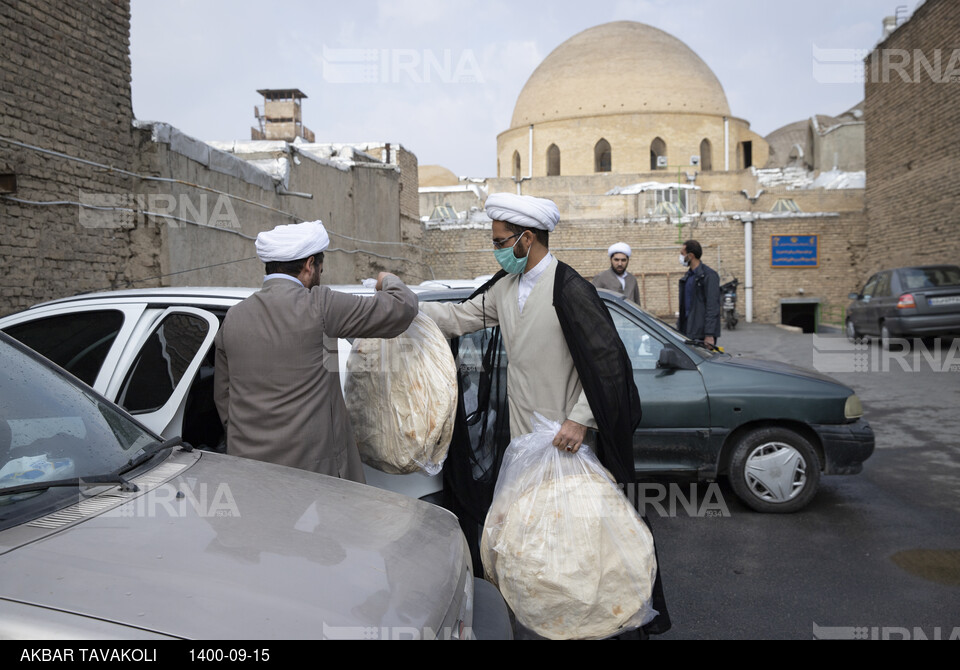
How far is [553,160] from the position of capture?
42.7 metres

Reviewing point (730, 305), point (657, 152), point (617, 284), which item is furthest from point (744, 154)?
point (617, 284)

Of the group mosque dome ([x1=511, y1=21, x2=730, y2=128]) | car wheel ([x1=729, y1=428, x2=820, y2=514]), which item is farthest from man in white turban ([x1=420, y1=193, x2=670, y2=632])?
mosque dome ([x1=511, y1=21, x2=730, y2=128])

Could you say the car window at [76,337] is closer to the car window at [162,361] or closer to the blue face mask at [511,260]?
the car window at [162,361]

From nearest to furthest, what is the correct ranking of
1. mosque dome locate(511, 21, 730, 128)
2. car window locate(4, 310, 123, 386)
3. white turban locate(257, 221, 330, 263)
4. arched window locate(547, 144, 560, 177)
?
white turban locate(257, 221, 330, 263) → car window locate(4, 310, 123, 386) → mosque dome locate(511, 21, 730, 128) → arched window locate(547, 144, 560, 177)

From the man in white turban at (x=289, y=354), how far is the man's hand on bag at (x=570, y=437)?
74 cm

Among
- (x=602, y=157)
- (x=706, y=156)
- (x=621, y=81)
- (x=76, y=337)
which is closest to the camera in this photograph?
(x=76, y=337)

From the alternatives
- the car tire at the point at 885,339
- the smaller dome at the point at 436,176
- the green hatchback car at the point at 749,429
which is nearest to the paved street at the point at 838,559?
Answer: the green hatchback car at the point at 749,429

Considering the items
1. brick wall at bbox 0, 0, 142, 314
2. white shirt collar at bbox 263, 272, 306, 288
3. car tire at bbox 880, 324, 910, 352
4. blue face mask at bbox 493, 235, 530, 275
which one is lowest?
car tire at bbox 880, 324, 910, 352

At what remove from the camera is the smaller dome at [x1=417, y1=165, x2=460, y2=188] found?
1981 inches

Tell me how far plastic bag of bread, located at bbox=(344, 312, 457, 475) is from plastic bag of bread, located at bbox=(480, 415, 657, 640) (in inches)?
18.1

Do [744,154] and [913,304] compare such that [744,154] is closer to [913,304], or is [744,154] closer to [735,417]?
[913,304]

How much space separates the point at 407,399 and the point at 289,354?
527mm

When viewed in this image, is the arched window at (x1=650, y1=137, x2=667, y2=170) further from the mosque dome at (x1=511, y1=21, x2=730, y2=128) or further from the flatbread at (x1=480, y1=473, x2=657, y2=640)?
the flatbread at (x1=480, y1=473, x2=657, y2=640)
